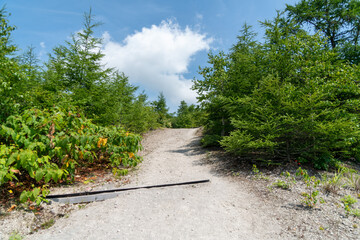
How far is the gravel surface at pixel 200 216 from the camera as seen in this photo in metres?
2.61

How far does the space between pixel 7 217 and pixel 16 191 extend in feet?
2.79

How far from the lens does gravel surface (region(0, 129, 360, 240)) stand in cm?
261

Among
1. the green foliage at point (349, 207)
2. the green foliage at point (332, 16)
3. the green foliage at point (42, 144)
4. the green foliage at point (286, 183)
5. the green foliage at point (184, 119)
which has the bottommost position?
the green foliage at point (349, 207)

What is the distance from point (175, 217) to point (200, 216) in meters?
0.44

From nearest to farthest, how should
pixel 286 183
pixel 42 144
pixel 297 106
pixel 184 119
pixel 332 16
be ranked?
pixel 42 144
pixel 286 183
pixel 297 106
pixel 332 16
pixel 184 119

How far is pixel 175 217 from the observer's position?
3.04 m

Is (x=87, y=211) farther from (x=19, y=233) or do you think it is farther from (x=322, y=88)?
(x=322, y=88)

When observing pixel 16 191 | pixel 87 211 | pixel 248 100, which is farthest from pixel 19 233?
pixel 248 100

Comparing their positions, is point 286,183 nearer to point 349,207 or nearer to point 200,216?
point 349,207

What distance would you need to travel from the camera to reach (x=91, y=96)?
6.66 metres

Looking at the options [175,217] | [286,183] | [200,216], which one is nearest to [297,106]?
[286,183]

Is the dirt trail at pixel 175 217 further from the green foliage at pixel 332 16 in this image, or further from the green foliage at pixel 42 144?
the green foliage at pixel 332 16

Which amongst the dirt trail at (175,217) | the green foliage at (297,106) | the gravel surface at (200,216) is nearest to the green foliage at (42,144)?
the gravel surface at (200,216)

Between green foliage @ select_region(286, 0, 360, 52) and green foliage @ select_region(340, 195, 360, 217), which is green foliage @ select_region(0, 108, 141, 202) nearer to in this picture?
green foliage @ select_region(340, 195, 360, 217)
